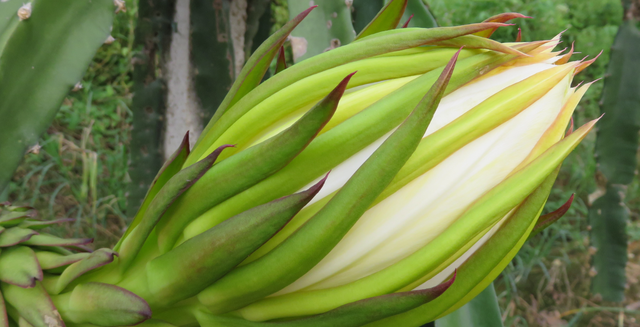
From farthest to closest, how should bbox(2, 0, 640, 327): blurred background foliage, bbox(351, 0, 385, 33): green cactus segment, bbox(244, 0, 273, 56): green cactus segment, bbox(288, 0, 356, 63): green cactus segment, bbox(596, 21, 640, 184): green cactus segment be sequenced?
bbox(2, 0, 640, 327): blurred background foliage < bbox(596, 21, 640, 184): green cactus segment < bbox(244, 0, 273, 56): green cactus segment < bbox(351, 0, 385, 33): green cactus segment < bbox(288, 0, 356, 63): green cactus segment

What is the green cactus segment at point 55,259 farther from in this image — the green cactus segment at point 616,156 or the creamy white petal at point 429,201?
the green cactus segment at point 616,156

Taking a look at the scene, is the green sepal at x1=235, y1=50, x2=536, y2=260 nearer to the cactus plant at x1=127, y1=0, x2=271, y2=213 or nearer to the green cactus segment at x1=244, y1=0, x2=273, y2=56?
the cactus plant at x1=127, y1=0, x2=271, y2=213

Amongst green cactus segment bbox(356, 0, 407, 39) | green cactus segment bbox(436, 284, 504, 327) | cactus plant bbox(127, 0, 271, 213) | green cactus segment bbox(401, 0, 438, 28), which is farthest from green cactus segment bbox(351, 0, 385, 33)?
green cactus segment bbox(436, 284, 504, 327)

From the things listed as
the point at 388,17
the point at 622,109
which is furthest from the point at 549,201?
the point at 388,17

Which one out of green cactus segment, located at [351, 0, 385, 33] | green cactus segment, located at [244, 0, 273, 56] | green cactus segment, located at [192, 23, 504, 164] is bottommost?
green cactus segment, located at [192, 23, 504, 164]

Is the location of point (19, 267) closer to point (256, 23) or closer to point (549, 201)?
point (256, 23)

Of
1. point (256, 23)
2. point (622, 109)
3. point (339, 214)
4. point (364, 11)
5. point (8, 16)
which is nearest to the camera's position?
point (339, 214)
